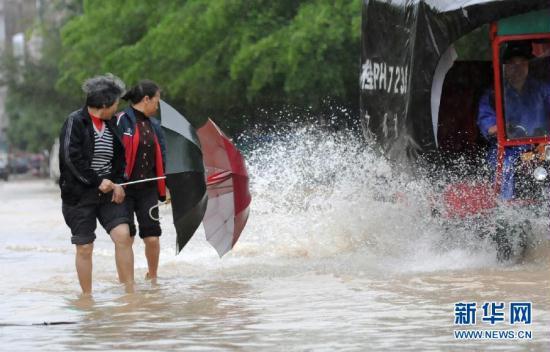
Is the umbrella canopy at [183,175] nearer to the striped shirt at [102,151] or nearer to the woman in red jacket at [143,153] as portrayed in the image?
the woman in red jacket at [143,153]

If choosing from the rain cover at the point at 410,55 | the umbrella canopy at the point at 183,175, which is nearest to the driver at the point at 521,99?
the rain cover at the point at 410,55

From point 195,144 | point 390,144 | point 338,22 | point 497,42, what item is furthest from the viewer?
point 338,22

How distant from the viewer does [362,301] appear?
909cm

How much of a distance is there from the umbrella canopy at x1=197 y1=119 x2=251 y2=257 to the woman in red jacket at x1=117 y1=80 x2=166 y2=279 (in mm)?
773

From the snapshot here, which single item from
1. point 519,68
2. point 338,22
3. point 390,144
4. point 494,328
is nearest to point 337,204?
point 390,144

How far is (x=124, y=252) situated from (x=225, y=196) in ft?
4.67

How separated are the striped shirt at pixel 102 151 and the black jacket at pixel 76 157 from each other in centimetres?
5

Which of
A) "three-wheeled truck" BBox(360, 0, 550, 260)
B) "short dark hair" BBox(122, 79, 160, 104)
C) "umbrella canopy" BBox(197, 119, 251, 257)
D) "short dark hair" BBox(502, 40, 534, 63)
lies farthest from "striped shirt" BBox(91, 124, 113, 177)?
"short dark hair" BBox(502, 40, 534, 63)

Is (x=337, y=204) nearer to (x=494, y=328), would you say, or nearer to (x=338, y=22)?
(x=494, y=328)

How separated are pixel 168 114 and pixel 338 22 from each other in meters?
16.6

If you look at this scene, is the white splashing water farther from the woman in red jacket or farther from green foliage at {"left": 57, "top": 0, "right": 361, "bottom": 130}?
green foliage at {"left": 57, "top": 0, "right": 361, "bottom": 130}

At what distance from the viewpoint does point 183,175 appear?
10141 mm

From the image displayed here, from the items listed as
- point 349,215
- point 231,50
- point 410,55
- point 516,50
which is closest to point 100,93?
point 410,55

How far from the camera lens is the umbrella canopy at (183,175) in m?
10.1
